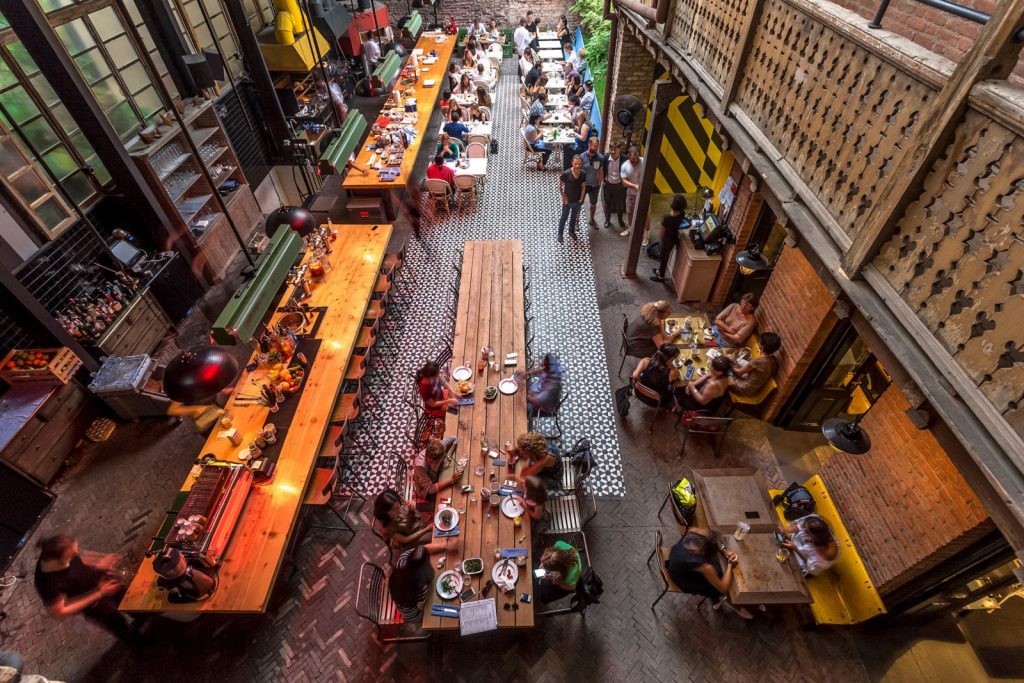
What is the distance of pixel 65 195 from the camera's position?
23.4 ft

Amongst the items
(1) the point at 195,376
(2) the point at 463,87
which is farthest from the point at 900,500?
(2) the point at 463,87

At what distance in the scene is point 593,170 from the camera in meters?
9.85

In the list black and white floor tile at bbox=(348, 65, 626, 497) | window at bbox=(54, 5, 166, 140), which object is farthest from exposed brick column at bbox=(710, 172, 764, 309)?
window at bbox=(54, 5, 166, 140)

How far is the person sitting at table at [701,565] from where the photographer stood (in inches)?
190

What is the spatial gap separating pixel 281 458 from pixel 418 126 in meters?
10.0

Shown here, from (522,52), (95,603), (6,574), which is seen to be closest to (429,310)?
(95,603)

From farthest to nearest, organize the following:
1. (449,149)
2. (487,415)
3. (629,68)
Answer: (449,149) < (629,68) < (487,415)

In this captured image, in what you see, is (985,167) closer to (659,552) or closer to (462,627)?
(659,552)

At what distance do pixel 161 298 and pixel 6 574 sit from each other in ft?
15.0

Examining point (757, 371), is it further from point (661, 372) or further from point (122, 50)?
point (122, 50)

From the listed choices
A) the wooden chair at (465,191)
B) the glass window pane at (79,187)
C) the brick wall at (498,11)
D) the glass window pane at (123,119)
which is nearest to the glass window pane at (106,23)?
the glass window pane at (123,119)

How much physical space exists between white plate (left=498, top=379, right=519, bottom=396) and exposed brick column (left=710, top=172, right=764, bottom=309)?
4523 millimetres

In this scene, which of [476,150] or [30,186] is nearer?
[30,186]

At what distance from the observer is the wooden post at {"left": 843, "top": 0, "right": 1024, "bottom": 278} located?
226 centimetres
